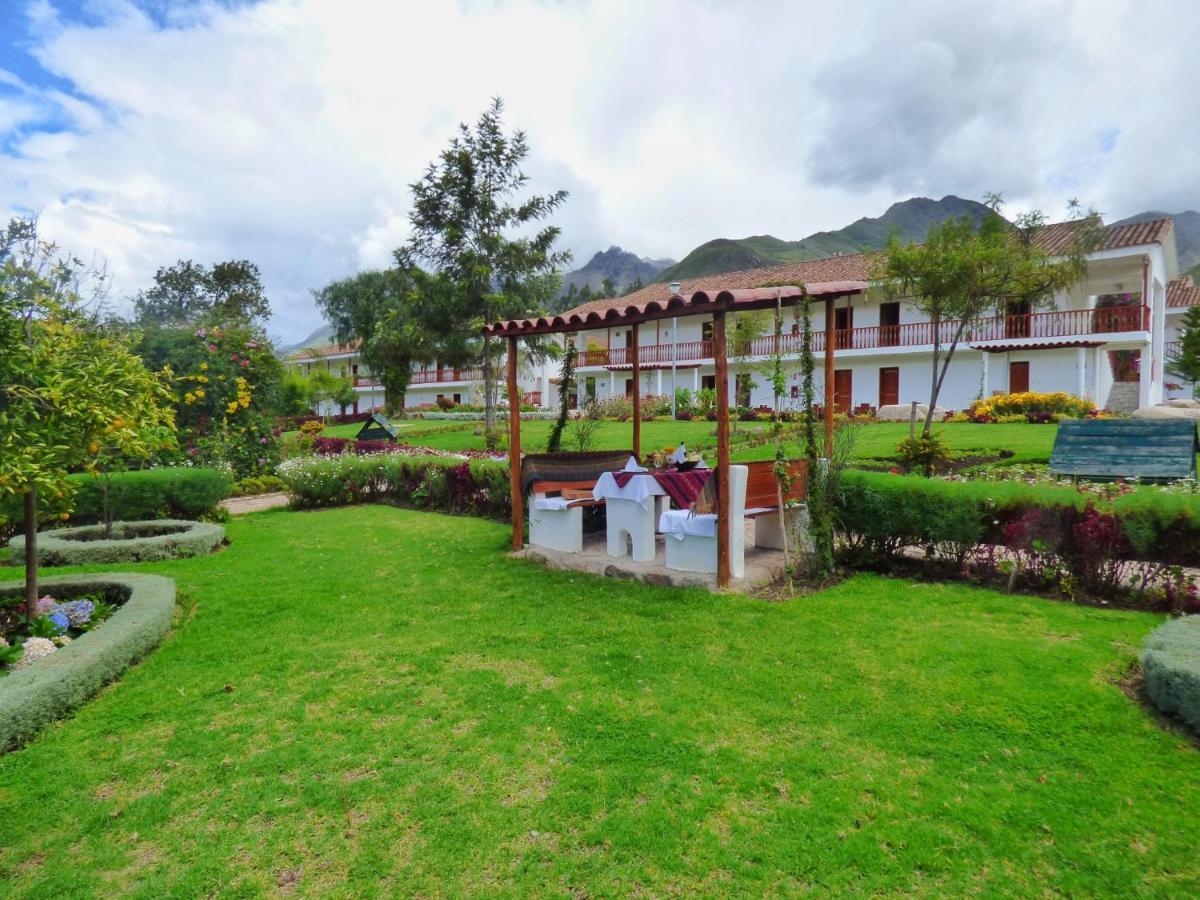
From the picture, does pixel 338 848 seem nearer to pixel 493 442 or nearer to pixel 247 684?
pixel 247 684

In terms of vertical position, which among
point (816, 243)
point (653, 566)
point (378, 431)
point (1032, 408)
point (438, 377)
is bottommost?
point (653, 566)

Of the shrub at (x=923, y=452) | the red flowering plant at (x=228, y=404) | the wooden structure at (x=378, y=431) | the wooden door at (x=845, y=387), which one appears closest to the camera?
the shrub at (x=923, y=452)

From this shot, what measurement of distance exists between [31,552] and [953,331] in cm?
2636

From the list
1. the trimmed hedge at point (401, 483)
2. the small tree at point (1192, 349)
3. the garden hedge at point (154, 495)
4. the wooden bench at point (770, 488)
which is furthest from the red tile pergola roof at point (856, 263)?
the wooden bench at point (770, 488)

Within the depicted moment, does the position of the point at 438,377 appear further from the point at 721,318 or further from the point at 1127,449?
the point at 721,318

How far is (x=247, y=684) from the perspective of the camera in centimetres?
434

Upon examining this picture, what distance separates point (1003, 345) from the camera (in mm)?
23406

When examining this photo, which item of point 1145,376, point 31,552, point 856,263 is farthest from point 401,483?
point 856,263

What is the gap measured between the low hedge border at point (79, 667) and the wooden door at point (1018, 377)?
2599 centimetres

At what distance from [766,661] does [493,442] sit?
15.0 m

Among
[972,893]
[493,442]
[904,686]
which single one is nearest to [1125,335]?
[493,442]

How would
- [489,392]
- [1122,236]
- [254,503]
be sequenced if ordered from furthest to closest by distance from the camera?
1. [1122,236]
2. [489,392]
3. [254,503]

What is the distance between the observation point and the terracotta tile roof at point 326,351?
5122cm

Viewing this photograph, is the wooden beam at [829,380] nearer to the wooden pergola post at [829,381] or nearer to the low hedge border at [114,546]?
the wooden pergola post at [829,381]
